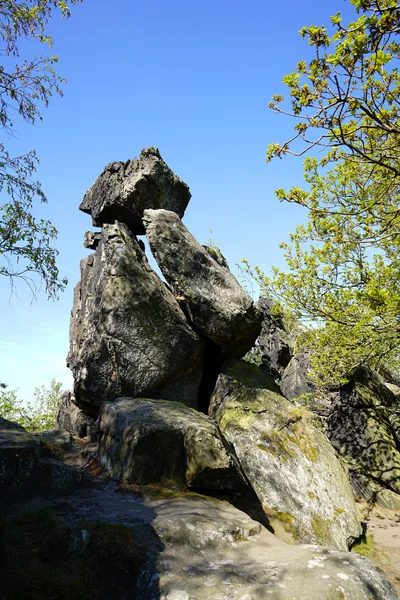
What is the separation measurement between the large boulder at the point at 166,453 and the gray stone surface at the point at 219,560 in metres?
→ 1.08

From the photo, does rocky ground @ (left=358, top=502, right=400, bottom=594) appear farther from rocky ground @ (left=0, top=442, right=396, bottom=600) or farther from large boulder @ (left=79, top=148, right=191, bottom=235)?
large boulder @ (left=79, top=148, right=191, bottom=235)

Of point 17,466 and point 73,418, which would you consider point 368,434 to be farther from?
point 17,466

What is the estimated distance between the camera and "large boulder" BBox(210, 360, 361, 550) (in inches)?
481

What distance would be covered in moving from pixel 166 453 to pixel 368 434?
13.1 meters

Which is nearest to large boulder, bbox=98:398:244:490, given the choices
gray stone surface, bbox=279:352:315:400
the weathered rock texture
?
the weathered rock texture

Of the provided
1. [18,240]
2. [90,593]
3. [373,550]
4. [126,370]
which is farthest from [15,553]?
[18,240]

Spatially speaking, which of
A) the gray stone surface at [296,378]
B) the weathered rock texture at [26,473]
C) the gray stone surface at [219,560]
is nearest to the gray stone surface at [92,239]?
the weathered rock texture at [26,473]

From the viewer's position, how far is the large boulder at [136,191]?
59.4 ft

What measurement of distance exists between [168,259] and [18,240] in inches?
251

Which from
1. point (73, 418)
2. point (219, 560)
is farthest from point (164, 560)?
point (73, 418)

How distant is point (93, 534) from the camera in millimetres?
6574

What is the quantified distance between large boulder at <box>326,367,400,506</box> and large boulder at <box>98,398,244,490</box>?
10.6 metres

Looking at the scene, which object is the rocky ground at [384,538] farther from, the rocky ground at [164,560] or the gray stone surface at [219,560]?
the rocky ground at [164,560]

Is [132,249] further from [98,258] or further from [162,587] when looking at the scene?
[162,587]
